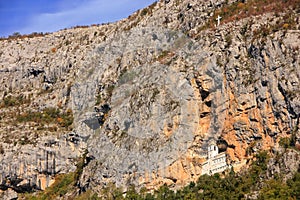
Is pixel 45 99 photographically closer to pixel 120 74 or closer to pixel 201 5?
pixel 120 74

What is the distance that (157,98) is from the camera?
82.7m

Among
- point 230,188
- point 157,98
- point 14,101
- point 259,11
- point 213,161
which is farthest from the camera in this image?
point 14,101

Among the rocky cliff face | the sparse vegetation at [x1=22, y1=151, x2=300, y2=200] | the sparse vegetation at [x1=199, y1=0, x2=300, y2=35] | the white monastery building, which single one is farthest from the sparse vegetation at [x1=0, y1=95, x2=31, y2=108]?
the white monastery building

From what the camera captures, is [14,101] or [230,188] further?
[14,101]

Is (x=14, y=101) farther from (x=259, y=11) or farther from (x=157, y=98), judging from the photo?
(x=259, y=11)

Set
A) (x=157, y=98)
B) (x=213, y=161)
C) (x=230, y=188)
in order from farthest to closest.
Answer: (x=157, y=98) → (x=213, y=161) → (x=230, y=188)

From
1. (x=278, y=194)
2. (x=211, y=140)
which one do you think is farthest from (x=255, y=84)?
(x=278, y=194)

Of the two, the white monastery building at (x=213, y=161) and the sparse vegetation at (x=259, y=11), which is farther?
the sparse vegetation at (x=259, y=11)

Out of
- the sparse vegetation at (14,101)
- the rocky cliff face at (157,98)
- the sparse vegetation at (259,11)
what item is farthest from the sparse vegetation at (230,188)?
the sparse vegetation at (14,101)

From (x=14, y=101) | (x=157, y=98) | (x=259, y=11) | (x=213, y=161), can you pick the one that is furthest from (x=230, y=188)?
(x=14, y=101)

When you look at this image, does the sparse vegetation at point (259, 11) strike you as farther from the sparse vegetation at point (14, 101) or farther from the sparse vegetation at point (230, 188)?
the sparse vegetation at point (14, 101)

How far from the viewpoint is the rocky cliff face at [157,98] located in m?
74.9

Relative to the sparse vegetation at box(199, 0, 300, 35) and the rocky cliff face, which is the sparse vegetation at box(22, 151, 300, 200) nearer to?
the rocky cliff face

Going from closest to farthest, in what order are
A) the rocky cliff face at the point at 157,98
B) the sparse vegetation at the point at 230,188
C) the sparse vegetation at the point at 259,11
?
the sparse vegetation at the point at 230,188, the rocky cliff face at the point at 157,98, the sparse vegetation at the point at 259,11
